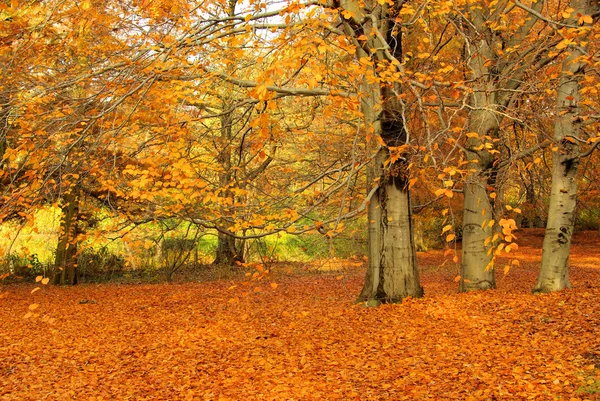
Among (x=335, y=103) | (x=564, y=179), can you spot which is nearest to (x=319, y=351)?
(x=335, y=103)

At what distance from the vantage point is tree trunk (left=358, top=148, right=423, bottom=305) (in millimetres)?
7711

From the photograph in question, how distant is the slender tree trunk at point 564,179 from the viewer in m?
7.12

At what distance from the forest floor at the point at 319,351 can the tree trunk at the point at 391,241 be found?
0.31 m

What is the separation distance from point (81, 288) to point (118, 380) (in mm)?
8318

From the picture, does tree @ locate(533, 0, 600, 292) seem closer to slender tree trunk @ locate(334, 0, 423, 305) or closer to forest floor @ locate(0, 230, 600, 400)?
forest floor @ locate(0, 230, 600, 400)

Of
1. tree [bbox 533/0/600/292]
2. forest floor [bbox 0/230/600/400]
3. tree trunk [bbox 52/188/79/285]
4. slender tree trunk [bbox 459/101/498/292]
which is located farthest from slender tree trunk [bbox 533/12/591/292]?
tree trunk [bbox 52/188/79/285]

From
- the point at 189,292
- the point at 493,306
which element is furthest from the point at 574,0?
the point at 189,292

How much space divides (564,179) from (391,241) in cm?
259

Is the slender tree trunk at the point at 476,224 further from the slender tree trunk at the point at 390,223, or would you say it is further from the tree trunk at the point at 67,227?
the tree trunk at the point at 67,227

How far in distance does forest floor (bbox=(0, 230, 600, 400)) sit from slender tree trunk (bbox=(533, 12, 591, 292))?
458 mm

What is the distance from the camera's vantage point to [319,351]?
6.18 metres

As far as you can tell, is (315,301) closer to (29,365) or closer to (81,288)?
(29,365)

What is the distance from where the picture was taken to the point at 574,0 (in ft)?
23.9

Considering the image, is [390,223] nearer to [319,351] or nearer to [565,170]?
[319,351]
